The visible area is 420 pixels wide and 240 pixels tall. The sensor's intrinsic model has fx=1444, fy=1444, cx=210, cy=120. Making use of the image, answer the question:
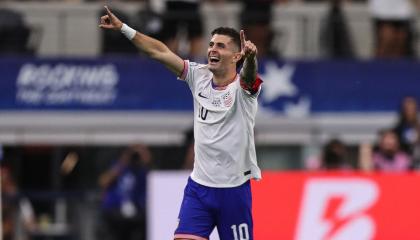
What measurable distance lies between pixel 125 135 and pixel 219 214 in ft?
A: 27.0

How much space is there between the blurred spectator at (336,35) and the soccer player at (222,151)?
8.77m

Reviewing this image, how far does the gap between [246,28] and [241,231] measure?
8.56 metres

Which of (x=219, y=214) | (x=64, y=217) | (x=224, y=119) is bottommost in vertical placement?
(x=64, y=217)

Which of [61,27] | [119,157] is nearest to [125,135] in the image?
[119,157]

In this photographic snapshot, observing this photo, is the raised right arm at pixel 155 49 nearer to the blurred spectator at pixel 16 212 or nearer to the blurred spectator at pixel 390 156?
the blurred spectator at pixel 390 156

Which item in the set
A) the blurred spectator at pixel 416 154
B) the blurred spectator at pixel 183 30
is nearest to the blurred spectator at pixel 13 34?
the blurred spectator at pixel 183 30

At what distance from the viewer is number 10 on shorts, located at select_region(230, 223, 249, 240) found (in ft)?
39.4

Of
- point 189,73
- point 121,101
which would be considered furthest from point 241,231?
point 121,101

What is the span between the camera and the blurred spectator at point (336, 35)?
2067cm

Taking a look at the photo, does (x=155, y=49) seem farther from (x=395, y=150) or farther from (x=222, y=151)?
(x=395, y=150)

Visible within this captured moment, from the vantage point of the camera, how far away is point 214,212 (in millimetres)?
11992

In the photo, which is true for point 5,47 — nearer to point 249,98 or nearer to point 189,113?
point 189,113

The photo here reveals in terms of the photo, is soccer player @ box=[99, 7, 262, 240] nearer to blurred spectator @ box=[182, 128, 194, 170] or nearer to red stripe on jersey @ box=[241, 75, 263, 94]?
red stripe on jersey @ box=[241, 75, 263, 94]

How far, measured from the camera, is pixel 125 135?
66.0 ft
